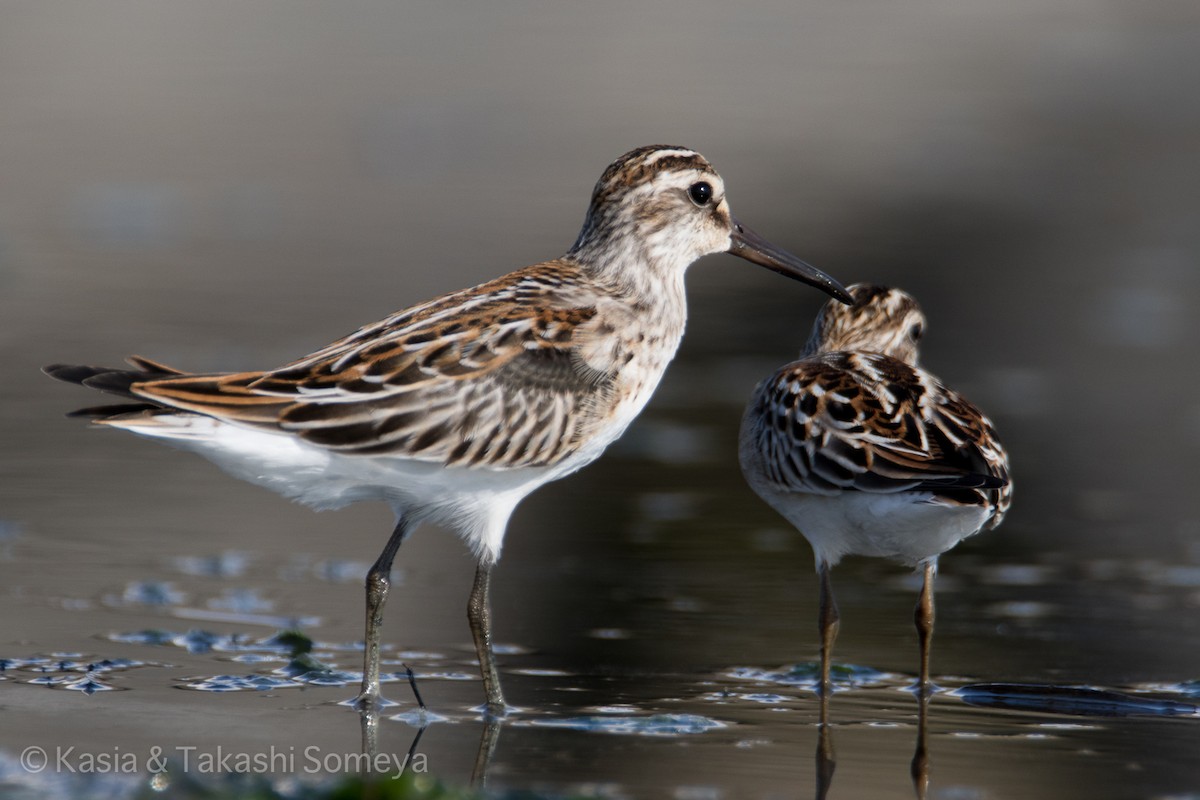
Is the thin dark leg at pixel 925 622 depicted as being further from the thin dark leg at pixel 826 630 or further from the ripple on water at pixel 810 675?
the thin dark leg at pixel 826 630

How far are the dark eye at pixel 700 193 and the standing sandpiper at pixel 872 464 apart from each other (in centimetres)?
94

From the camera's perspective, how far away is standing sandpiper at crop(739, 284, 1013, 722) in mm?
7734

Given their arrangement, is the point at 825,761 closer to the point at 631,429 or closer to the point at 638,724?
the point at 638,724

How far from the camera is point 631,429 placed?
12.8m

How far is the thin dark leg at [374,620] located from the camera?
743 centimetres

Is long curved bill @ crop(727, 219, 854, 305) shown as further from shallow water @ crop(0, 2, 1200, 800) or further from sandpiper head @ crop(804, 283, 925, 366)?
shallow water @ crop(0, 2, 1200, 800)

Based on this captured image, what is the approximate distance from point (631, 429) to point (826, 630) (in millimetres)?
4845

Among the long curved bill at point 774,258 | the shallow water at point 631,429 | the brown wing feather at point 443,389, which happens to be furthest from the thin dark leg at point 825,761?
the long curved bill at point 774,258

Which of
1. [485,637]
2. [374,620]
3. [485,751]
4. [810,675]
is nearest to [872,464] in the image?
[810,675]

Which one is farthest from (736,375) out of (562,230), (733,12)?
A: (733,12)

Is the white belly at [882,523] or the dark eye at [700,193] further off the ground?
the dark eye at [700,193]

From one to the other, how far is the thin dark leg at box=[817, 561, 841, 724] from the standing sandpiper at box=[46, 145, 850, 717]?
1182 millimetres

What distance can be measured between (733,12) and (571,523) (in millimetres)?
25066

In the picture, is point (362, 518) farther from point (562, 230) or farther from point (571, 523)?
point (562, 230)
